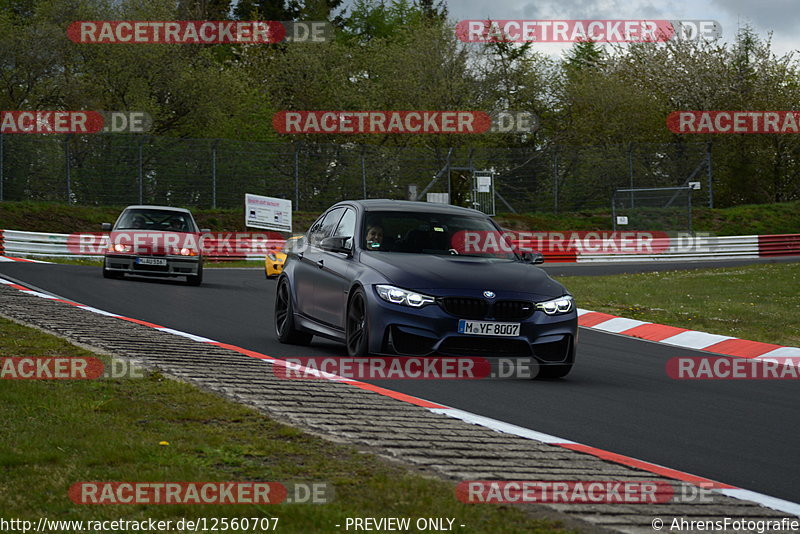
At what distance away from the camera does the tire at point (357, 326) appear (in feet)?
33.1

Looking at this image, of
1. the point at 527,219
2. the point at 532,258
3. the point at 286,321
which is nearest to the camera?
the point at 532,258

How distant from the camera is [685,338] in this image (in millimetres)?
15273

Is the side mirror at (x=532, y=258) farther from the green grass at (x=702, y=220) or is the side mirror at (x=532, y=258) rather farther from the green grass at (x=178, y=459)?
the green grass at (x=702, y=220)

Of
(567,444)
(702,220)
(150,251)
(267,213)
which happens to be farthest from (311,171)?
(567,444)

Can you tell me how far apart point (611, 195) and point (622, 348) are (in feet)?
102

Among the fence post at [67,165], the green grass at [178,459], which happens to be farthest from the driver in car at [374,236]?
the fence post at [67,165]

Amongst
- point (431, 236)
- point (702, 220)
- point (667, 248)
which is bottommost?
point (667, 248)

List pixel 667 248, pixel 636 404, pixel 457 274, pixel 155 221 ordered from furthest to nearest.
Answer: pixel 667 248, pixel 155 221, pixel 457 274, pixel 636 404

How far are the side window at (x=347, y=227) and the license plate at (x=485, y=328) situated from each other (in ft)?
5.85

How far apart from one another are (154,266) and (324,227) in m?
10.6

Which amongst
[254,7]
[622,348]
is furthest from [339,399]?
[254,7]

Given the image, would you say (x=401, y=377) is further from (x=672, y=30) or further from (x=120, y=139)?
(x=672, y=30)

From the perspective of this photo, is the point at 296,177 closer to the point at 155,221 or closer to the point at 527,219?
the point at 527,219

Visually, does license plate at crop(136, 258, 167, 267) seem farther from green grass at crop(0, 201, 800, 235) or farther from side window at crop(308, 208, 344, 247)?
green grass at crop(0, 201, 800, 235)
